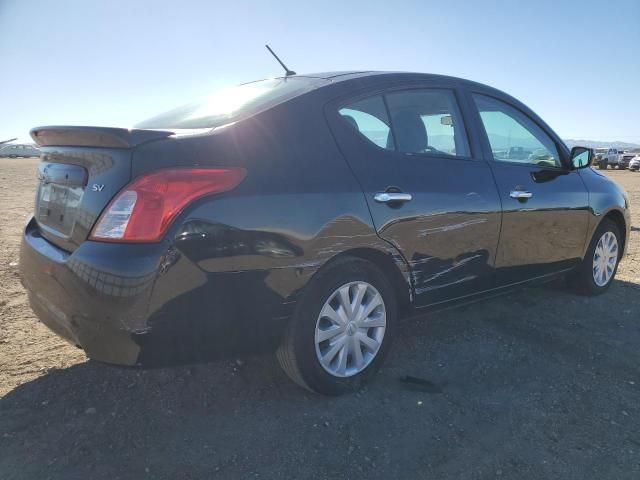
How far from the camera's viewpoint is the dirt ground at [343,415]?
223 cm

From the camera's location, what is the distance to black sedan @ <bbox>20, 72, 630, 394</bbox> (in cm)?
215

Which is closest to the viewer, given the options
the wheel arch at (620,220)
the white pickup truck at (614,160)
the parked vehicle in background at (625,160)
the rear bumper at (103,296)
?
the rear bumper at (103,296)

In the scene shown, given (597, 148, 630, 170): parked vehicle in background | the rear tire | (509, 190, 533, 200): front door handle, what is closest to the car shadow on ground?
(509, 190, 533, 200): front door handle

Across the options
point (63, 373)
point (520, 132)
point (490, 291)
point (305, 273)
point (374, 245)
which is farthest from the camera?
point (520, 132)

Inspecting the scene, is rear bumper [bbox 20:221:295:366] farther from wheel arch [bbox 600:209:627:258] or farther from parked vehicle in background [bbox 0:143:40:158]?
parked vehicle in background [bbox 0:143:40:158]

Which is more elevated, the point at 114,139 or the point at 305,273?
the point at 114,139

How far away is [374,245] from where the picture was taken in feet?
9.00

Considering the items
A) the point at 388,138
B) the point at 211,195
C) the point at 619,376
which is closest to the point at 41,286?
the point at 211,195

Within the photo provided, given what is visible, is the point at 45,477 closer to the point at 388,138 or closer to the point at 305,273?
the point at 305,273

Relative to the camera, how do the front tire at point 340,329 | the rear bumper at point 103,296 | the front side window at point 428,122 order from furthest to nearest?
the front side window at point 428,122, the front tire at point 340,329, the rear bumper at point 103,296

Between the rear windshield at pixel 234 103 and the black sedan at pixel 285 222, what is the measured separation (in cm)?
2

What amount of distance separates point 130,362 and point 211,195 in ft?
2.58

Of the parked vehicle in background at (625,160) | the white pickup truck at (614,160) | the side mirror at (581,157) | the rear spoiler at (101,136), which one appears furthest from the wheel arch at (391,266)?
the parked vehicle in background at (625,160)

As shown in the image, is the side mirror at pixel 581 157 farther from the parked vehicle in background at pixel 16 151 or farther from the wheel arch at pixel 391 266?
the parked vehicle in background at pixel 16 151
